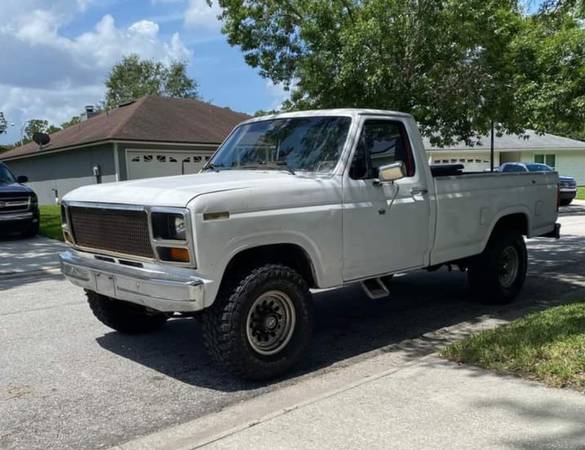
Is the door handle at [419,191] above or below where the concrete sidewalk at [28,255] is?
above

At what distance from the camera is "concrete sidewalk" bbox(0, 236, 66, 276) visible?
10602mm

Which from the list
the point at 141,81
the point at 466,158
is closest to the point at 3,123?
the point at 141,81

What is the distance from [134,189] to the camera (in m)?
4.89

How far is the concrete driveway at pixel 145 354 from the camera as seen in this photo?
428 centimetres

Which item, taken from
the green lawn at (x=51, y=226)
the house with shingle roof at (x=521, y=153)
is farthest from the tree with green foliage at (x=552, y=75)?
the house with shingle roof at (x=521, y=153)

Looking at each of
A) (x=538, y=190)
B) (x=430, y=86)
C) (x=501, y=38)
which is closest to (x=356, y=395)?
(x=538, y=190)

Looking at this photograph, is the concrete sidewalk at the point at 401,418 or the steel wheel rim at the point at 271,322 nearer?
the concrete sidewalk at the point at 401,418

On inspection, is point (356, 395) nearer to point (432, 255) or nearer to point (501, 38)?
point (432, 255)

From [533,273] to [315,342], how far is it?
4.87 m

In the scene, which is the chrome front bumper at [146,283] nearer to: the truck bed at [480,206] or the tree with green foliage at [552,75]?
the truck bed at [480,206]

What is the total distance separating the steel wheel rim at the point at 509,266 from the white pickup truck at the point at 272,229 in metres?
0.55

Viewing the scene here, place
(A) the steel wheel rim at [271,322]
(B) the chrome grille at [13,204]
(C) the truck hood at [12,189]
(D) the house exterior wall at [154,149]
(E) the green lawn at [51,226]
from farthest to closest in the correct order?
1. (D) the house exterior wall at [154,149]
2. (E) the green lawn at [51,226]
3. (C) the truck hood at [12,189]
4. (B) the chrome grille at [13,204]
5. (A) the steel wheel rim at [271,322]

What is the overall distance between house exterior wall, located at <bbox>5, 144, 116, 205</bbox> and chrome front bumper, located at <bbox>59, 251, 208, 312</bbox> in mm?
19346

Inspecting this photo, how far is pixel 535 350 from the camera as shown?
502 cm
